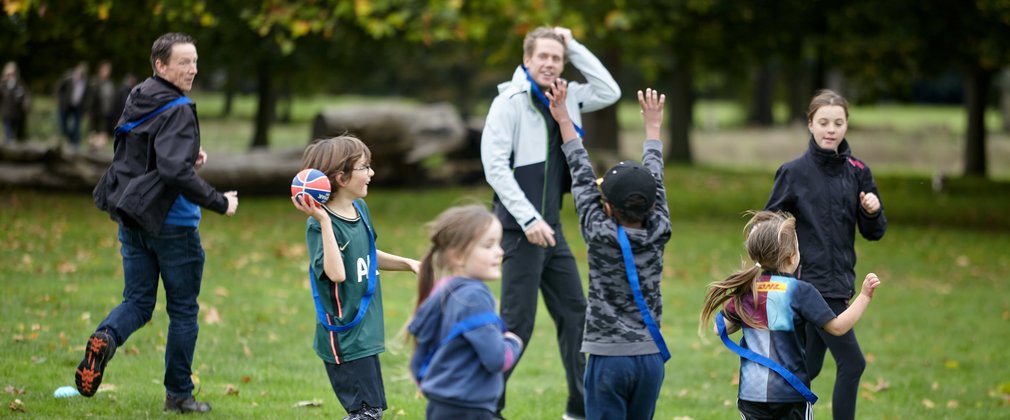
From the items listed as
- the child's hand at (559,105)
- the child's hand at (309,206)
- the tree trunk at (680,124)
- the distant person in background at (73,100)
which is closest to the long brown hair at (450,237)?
the child's hand at (309,206)

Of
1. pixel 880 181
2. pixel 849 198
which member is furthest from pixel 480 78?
pixel 849 198

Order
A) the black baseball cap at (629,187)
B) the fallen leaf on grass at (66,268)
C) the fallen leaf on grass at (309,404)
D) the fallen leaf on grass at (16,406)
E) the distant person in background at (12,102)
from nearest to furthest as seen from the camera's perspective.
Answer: the black baseball cap at (629,187)
the fallen leaf on grass at (16,406)
the fallen leaf on grass at (309,404)
the fallen leaf on grass at (66,268)
the distant person in background at (12,102)

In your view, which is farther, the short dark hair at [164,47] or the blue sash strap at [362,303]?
the short dark hair at [164,47]

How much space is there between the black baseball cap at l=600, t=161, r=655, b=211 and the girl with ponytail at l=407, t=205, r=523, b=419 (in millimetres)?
795

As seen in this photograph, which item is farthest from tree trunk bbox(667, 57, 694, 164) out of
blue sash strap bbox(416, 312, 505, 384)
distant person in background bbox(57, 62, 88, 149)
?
blue sash strap bbox(416, 312, 505, 384)

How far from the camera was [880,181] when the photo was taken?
26.2 m

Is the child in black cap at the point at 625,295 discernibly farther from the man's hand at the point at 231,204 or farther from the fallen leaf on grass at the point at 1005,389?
the fallen leaf on grass at the point at 1005,389

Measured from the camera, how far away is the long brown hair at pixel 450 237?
428 centimetres

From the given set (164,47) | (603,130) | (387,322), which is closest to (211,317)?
(387,322)

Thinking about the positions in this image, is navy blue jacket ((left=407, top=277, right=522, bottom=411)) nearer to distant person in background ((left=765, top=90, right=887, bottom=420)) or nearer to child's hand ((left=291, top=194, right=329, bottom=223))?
child's hand ((left=291, top=194, right=329, bottom=223))

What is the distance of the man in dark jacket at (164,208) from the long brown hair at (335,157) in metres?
0.79

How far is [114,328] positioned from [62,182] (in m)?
13.7

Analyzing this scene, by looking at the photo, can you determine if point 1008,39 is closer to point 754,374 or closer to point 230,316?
point 230,316

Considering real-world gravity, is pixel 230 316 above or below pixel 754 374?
below
